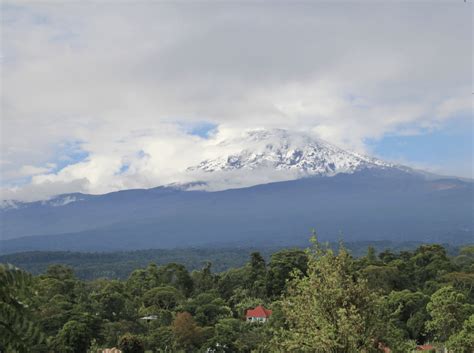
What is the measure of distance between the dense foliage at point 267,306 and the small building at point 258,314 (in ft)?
1.93

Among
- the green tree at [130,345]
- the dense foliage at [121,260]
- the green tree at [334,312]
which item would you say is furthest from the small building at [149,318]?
the dense foliage at [121,260]

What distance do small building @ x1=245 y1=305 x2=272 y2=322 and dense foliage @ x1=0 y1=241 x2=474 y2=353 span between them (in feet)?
1.93

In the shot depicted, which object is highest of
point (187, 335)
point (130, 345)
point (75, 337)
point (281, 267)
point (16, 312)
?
point (16, 312)

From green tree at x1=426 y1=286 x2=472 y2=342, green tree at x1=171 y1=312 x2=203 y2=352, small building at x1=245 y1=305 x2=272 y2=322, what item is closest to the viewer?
green tree at x1=426 y1=286 x2=472 y2=342

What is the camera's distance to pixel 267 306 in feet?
117

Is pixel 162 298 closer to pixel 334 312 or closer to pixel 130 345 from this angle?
pixel 130 345

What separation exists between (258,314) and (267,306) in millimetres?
2547

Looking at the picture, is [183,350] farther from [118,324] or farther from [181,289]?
[181,289]

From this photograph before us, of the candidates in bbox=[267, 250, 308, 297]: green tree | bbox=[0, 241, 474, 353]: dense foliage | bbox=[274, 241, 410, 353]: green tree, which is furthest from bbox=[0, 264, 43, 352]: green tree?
bbox=[267, 250, 308, 297]: green tree

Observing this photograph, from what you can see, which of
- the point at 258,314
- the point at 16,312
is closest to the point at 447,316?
the point at 258,314

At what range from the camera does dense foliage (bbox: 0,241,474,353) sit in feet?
27.2

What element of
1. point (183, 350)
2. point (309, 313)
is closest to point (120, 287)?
point (183, 350)

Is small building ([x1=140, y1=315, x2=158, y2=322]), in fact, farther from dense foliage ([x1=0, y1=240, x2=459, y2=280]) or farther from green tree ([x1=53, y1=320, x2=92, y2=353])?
dense foliage ([x1=0, y1=240, x2=459, y2=280])

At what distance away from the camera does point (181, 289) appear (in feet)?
134
